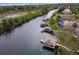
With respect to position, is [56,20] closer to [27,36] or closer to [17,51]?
[27,36]

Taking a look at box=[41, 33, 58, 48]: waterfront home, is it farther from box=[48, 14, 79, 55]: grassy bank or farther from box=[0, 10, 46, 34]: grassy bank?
box=[0, 10, 46, 34]: grassy bank

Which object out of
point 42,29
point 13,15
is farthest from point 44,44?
point 13,15

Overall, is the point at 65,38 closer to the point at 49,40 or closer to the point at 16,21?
the point at 49,40

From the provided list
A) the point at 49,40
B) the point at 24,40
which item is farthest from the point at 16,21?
the point at 49,40

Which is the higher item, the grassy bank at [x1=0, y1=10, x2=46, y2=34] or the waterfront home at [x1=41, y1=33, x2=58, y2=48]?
the grassy bank at [x1=0, y1=10, x2=46, y2=34]

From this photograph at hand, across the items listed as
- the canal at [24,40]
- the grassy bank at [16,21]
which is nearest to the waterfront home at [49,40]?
the canal at [24,40]

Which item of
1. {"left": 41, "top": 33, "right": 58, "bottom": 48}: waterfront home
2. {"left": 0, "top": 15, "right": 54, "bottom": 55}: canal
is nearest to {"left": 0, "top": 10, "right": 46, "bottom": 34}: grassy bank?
{"left": 0, "top": 15, "right": 54, "bottom": 55}: canal

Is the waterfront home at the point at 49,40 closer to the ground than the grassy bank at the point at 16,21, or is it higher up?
closer to the ground

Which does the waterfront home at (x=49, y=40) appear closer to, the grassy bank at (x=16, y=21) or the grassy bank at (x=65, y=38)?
the grassy bank at (x=65, y=38)
